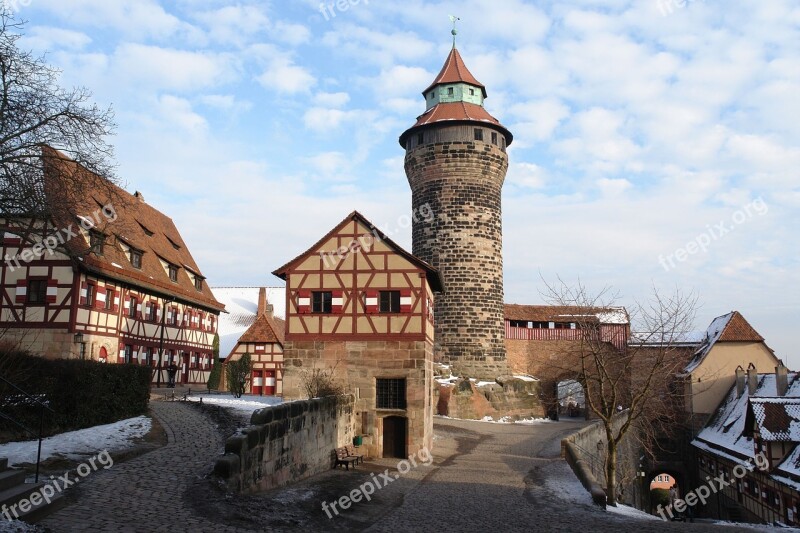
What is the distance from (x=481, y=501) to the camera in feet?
47.6

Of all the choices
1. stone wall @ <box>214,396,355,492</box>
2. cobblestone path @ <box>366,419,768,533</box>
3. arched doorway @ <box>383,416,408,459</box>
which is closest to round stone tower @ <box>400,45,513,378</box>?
cobblestone path @ <box>366,419,768,533</box>

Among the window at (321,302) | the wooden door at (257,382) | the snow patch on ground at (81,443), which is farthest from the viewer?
the wooden door at (257,382)

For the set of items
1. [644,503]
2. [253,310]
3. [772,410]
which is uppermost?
[253,310]

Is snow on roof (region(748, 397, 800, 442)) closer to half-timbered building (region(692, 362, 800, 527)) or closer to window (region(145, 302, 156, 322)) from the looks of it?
half-timbered building (region(692, 362, 800, 527))

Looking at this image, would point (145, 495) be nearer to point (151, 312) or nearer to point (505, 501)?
point (505, 501)

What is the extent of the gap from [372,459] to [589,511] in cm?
842

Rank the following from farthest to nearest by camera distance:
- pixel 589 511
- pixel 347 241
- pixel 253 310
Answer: pixel 253 310
pixel 347 241
pixel 589 511

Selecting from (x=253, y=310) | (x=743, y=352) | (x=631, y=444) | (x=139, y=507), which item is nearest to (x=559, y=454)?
(x=631, y=444)

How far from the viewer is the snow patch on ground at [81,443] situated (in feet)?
36.8

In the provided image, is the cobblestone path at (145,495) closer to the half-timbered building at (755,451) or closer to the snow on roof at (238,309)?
the half-timbered building at (755,451)

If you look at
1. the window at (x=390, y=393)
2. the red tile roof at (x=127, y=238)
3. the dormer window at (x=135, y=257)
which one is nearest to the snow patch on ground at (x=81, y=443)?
the red tile roof at (x=127, y=238)

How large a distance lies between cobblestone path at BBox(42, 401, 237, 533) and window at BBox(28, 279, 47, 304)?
13372mm

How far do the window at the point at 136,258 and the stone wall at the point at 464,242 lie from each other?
14.8 metres

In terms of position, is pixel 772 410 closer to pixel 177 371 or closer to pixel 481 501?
pixel 481 501
